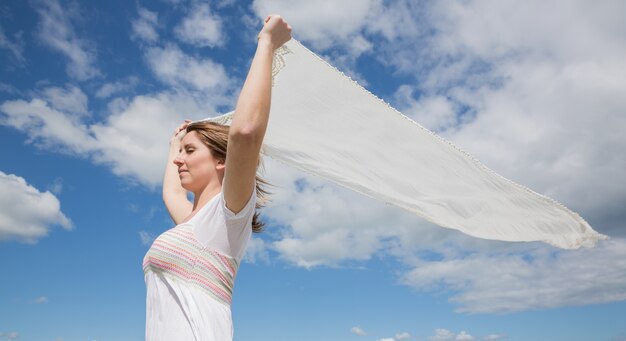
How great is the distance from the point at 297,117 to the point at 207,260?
1717 mm

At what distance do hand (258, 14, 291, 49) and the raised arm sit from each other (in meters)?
0.01

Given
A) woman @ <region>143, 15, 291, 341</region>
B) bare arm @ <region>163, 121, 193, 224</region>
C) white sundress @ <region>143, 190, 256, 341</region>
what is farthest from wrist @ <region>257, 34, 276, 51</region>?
bare arm @ <region>163, 121, 193, 224</region>

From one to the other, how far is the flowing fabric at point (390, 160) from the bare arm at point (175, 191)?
490 millimetres

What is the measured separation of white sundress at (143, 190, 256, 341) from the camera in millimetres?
2549

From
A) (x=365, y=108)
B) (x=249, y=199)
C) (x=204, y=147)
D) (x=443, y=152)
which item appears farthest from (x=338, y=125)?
(x=249, y=199)

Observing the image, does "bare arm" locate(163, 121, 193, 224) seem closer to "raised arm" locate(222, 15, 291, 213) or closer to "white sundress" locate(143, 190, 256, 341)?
"white sundress" locate(143, 190, 256, 341)

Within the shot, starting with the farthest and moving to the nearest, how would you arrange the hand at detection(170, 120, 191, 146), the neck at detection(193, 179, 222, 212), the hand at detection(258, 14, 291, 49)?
the hand at detection(170, 120, 191, 146) → the neck at detection(193, 179, 222, 212) → the hand at detection(258, 14, 291, 49)

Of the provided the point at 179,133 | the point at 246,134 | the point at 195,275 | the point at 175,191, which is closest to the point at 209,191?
the point at 195,275

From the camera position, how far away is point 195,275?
8.59 ft

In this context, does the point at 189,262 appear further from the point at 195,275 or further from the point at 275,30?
the point at 275,30

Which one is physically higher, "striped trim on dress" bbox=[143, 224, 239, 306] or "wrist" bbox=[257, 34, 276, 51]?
"wrist" bbox=[257, 34, 276, 51]

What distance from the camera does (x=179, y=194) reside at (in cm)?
396

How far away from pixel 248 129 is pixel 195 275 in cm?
85

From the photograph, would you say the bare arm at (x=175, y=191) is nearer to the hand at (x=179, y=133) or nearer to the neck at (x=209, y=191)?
the hand at (x=179, y=133)
